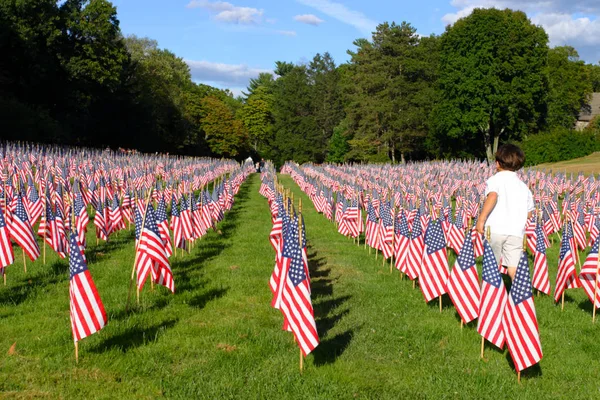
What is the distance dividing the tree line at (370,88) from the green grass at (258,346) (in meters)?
35.5

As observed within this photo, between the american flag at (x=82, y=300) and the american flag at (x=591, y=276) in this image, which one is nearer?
the american flag at (x=82, y=300)

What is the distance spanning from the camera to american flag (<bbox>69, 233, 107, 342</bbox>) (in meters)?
6.89

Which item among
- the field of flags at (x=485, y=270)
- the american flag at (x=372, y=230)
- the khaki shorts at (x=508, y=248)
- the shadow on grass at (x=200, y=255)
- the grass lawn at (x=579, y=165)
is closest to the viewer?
the field of flags at (x=485, y=270)

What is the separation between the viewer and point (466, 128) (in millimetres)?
55094

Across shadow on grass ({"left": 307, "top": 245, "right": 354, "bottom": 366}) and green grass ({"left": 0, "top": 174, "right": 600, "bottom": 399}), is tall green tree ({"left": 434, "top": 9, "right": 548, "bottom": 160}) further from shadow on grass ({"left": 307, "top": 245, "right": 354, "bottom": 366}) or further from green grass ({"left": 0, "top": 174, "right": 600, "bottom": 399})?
green grass ({"left": 0, "top": 174, "right": 600, "bottom": 399})

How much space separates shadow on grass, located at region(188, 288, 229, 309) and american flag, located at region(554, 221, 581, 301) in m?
5.71

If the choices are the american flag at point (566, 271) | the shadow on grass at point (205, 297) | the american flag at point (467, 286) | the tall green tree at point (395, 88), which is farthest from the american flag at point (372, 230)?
the tall green tree at point (395, 88)

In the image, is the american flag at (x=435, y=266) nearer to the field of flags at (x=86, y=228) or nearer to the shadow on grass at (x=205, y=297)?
the shadow on grass at (x=205, y=297)

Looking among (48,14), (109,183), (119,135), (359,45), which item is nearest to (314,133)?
(359,45)

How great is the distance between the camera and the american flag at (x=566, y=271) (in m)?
9.81

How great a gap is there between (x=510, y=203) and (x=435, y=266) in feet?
6.66

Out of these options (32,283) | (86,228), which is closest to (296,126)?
(86,228)

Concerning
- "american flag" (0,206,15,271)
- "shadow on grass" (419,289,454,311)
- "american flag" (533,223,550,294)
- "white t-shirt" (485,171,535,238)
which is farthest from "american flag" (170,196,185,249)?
"white t-shirt" (485,171,535,238)

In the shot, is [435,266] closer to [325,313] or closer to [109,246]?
[325,313]
